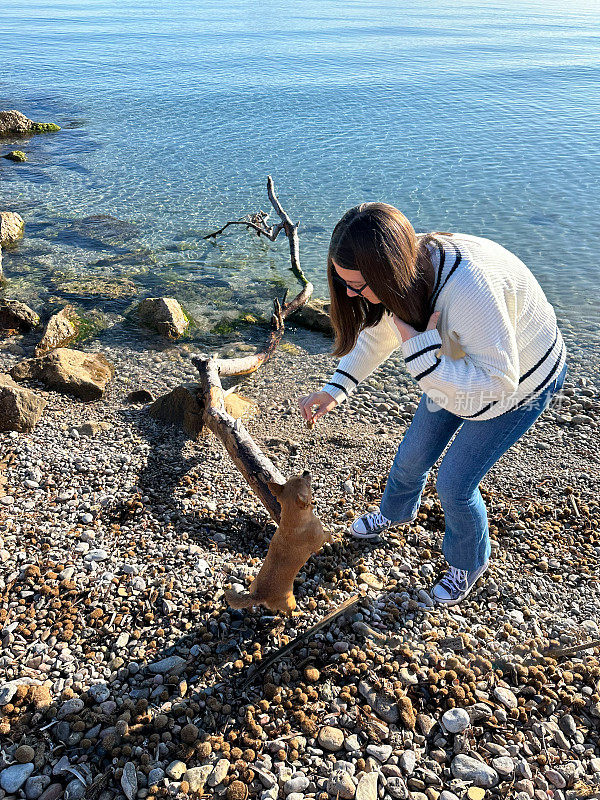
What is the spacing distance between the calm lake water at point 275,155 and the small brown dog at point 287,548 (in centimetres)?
599

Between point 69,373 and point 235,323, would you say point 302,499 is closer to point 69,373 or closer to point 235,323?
point 69,373

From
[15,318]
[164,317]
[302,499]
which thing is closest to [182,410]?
[302,499]

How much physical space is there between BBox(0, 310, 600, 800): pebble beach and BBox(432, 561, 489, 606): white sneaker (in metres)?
0.10

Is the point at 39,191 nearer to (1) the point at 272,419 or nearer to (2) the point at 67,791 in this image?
(1) the point at 272,419

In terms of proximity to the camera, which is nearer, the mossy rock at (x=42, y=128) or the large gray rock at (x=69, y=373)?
the large gray rock at (x=69, y=373)

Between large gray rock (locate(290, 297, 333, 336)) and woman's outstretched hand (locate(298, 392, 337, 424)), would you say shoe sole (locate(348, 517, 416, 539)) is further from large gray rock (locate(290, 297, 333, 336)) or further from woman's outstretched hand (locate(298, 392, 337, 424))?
large gray rock (locate(290, 297, 333, 336))

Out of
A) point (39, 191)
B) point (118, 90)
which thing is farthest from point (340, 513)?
point (118, 90)

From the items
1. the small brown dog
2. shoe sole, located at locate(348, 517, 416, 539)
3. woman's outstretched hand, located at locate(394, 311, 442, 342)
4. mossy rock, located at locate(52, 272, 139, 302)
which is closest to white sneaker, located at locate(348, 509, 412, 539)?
shoe sole, located at locate(348, 517, 416, 539)

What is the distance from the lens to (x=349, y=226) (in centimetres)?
270

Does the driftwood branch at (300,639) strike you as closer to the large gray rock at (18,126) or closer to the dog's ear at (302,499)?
the dog's ear at (302,499)

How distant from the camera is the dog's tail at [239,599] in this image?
3.43 meters

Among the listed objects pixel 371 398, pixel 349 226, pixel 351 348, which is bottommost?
pixel 371 398

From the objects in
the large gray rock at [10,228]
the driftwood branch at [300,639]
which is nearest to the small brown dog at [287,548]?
the driftwood branch at [300,639]

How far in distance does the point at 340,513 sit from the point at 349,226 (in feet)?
8.64
